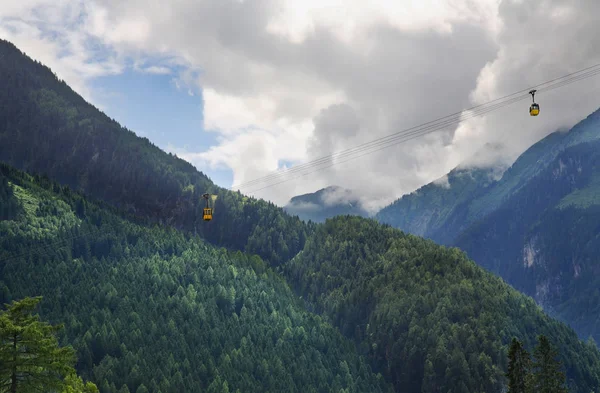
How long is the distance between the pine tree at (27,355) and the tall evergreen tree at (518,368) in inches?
Result: 3075

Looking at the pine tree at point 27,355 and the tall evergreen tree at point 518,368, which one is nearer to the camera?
the pine tree at point 27,355

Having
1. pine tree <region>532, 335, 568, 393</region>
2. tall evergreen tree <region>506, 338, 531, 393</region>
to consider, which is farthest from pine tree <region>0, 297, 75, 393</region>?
pine tree <region>532, 335, 568, 393</region>

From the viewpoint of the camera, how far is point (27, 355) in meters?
57.4

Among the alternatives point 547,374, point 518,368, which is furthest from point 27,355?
point 547,374

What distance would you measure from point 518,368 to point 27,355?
273 ft

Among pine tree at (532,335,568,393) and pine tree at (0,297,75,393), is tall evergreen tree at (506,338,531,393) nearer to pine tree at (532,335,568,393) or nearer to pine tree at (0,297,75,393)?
pine tree at (532,335,568,393)

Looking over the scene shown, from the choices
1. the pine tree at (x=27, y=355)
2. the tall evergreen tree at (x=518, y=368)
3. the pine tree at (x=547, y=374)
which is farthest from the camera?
the tall evergreen tree at (x=518, y=368)

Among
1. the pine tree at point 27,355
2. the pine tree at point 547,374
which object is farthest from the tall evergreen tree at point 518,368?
the pine tree at point 27,355

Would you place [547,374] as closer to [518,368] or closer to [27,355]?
[518,368]

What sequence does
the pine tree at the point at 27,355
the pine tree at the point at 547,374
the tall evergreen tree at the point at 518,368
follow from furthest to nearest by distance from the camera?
the tall evergreen tree at the point at 518,368 < the pine tree at the point at 547,374 < the pine tree at the point at 27,355

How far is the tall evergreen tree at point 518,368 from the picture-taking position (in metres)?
110

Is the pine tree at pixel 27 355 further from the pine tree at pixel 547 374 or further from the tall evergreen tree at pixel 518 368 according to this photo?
the pine tree at pixel 547 374

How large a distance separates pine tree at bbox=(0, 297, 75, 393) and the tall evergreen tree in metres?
78.1

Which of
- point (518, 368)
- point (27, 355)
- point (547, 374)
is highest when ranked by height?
point (27, 355)
